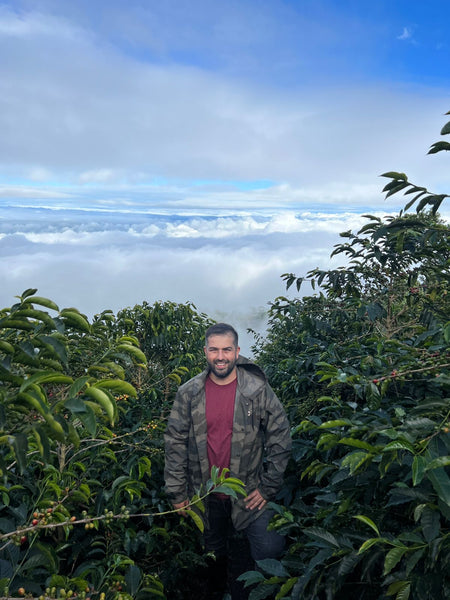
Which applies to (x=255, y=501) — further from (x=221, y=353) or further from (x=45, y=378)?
(x=45, y=378)

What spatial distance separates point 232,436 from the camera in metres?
3.32

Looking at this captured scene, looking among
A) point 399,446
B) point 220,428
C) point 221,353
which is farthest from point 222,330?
point 399,446

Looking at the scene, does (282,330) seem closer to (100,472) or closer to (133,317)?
(133,317)

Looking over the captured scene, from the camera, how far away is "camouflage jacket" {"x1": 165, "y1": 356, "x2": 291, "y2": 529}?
330cm

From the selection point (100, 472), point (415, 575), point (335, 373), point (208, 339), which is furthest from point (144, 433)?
point (415, 575)

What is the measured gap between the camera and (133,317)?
6688 millimetres

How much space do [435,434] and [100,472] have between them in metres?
2.93

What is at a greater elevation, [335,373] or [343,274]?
[343,274]

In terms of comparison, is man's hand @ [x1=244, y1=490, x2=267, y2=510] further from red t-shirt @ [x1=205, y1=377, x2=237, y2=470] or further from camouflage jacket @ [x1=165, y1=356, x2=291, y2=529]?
red t-shirt @ [x1=205, y1=377, x2=237, y2=470]

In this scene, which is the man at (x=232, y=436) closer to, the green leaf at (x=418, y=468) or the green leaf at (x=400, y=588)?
the green leaf at (x=400, y=588)

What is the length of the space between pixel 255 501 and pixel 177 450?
25.4 inches

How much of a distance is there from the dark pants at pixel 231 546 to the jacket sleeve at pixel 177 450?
0.93 ft

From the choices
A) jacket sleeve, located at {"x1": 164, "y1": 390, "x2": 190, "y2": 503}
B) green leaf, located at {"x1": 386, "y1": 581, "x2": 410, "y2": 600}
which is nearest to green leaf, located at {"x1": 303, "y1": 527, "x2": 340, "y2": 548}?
green leaf, located at {"x1": 386, "y1": 581, "x2": 410, "y2": 600}

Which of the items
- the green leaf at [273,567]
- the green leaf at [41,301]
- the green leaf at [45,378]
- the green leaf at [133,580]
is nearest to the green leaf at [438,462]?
the green leaf at [273,567]
